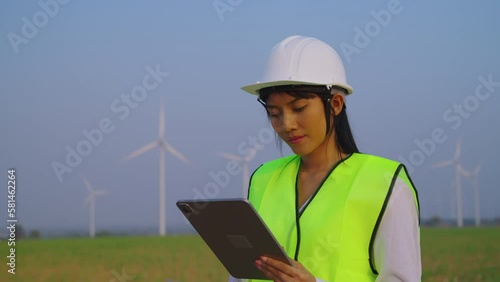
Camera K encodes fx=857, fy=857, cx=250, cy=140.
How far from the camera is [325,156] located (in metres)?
3.38

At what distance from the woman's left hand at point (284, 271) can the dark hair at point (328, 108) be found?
0.59 m

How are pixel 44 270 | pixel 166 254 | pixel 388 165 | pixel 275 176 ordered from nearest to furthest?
pixel 388 165, pixel 275 176, pixel 44 270, pixel 166 254

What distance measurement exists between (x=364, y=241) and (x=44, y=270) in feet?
56.1

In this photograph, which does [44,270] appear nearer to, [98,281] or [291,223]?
[98,281]

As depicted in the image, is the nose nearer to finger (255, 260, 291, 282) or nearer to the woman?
the woman

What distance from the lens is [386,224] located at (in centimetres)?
308

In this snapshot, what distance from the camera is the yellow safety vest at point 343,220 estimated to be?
314 centimetres

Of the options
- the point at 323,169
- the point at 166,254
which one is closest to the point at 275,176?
the point at 323,169

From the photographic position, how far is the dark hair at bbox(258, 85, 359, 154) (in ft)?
10.8

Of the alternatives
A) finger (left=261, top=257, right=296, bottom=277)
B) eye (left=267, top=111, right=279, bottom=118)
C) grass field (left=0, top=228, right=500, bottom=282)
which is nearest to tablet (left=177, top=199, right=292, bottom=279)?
finger (left=261, top=257, right=296, bottom=277)

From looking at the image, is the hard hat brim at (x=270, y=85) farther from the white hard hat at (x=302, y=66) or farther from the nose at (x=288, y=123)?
the nose at (x=288, y=123)

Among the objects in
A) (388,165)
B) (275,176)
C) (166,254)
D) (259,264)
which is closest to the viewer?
(259,264)

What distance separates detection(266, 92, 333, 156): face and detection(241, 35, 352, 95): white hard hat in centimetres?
7

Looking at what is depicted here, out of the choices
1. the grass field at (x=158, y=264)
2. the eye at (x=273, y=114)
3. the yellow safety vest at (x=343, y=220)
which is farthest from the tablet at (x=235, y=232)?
the grass field at (x=158, y=264)
